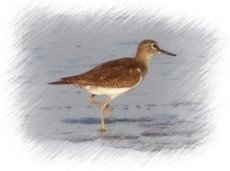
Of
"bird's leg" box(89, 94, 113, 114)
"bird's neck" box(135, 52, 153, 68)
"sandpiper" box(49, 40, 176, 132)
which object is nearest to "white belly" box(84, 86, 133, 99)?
"sandpiper" box(49, 40, 176, 132)

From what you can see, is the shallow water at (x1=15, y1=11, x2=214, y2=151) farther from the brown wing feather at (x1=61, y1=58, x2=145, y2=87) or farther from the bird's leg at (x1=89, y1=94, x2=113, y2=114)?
the brown wing feather at (x1=61, y1=58, x2=145, y2=87)

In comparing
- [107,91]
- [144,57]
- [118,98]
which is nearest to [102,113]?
[107,91]

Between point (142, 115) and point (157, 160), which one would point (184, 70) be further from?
point (157, 160)

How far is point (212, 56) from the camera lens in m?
8.88

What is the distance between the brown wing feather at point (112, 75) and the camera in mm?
8188

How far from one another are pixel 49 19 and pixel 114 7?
3.43 feet

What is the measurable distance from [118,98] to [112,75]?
1.73 feet

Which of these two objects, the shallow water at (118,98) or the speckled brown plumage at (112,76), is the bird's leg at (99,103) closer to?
the shallow water at (118,98)

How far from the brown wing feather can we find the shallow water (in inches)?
10.4

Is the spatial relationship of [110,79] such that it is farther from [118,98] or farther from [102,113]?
[118,98]

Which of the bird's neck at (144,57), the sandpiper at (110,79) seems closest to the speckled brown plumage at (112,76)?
the sandpiper at (110,79)

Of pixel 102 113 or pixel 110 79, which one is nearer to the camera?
pixel 102 113

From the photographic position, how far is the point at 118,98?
8.76m

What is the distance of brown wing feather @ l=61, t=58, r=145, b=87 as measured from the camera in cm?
819
